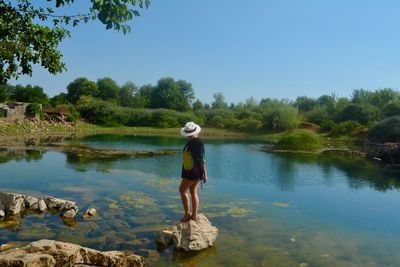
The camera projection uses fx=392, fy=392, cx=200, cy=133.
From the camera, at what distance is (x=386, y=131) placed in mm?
55938

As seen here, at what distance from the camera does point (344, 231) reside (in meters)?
12.1

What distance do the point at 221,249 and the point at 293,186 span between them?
38.5 ft

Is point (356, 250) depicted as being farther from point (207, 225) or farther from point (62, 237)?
point (62, 237)

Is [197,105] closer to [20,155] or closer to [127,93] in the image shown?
[127,93]

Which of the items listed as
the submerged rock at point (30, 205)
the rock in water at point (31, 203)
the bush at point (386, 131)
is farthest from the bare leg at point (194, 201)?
the bush at point (386, 131)

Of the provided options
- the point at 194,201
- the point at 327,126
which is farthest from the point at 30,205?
the point at 327,126

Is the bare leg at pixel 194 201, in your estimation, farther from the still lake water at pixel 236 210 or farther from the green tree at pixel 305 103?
the green tree at pixel 305 103

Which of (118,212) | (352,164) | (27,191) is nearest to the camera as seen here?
(118,212)

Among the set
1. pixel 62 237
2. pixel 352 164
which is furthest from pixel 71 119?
pixel 62 237

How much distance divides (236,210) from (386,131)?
48938mm

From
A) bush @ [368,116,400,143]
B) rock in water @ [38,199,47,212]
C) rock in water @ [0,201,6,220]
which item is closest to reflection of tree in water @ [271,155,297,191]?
rock in water @ [38,199,47,212]

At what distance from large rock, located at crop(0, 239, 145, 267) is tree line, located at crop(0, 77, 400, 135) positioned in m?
65.9

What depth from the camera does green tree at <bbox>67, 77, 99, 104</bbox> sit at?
347ft

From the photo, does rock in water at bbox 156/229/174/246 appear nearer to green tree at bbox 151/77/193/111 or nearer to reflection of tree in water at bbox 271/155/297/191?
reflection of tree in water at bbox 271/155/297/191
